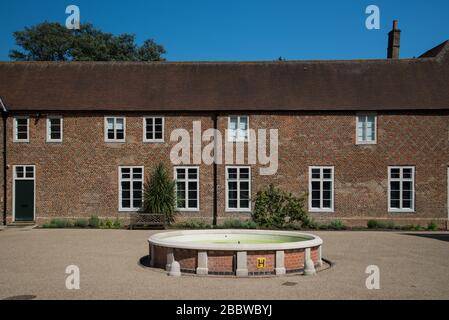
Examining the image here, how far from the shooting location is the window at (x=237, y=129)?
25734 mm

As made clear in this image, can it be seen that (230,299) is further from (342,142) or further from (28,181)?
(28,181)

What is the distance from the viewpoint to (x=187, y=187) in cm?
2555

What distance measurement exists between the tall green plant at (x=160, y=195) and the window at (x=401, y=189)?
34.0 ft

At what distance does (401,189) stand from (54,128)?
17.1m

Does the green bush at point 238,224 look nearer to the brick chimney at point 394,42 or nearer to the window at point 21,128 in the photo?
the window at point 21,128

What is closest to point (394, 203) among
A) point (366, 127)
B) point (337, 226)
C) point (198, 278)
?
point (337, 226)

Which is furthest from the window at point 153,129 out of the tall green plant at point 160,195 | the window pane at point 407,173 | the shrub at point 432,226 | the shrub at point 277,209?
the shrub at point 432,226

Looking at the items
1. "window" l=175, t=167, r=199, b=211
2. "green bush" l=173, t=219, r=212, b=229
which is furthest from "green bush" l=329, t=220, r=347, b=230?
"window" l=175, t=167, r=199, b=211

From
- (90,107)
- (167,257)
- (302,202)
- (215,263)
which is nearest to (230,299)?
(215,263)

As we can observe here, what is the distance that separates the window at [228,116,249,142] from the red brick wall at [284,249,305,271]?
12.8m

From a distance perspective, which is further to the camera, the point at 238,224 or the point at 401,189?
the point at 401,189

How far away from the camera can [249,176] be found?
1005 inches

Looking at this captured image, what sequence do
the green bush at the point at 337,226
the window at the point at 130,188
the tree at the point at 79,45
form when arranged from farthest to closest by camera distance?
the tree at the point at 79,45, the window at the point at 130,188, the green bush at the point at 337,226

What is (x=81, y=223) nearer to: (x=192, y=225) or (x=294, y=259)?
(x=192, y=225)
